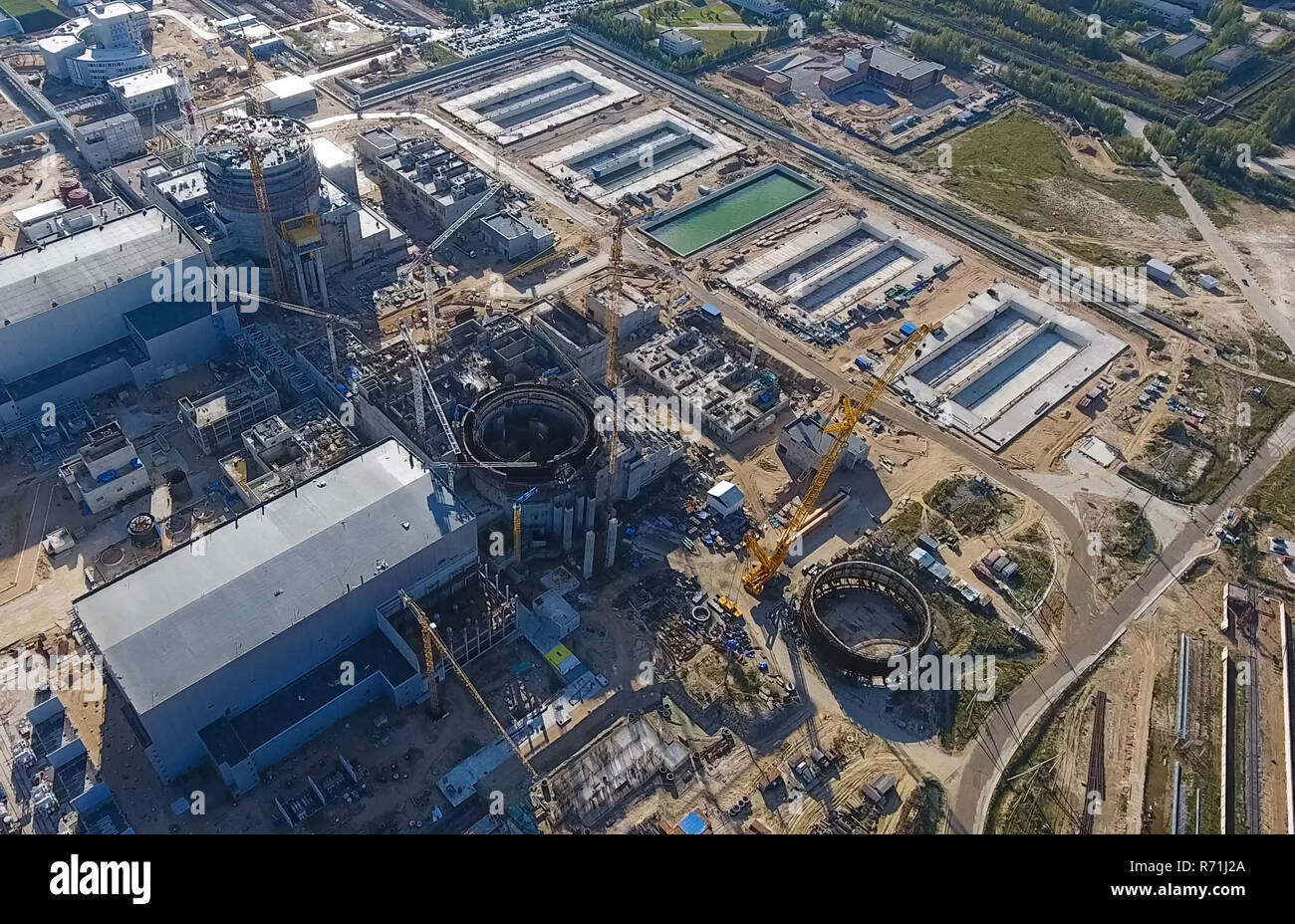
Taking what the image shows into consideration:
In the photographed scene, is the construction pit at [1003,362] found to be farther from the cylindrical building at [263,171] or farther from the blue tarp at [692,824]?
the cylindrical building at [263,171]

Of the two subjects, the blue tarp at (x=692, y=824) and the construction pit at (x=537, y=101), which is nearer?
the blue tarp at (x=692, y=824)

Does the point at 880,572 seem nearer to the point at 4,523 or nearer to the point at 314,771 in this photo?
the point at 314,771

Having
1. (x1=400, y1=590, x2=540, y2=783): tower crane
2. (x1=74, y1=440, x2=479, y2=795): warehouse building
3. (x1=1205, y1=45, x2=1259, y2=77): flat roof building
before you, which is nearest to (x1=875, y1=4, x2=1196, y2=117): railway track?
(x1=1205, y1=45, x2=1259, y2=77): flat roof building

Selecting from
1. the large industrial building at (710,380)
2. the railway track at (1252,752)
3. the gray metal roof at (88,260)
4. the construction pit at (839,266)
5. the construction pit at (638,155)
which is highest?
the gray metal roof at (88,260)

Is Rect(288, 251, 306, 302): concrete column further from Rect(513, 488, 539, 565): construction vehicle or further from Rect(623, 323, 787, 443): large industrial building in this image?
Rect(513, 488, 539, 565): construction vehicle

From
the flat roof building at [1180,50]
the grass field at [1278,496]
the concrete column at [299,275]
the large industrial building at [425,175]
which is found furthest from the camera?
the flat roof building at [1180,50]

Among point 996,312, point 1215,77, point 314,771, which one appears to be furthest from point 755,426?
point 1215,77

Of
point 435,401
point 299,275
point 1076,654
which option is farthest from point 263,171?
point 1076,654

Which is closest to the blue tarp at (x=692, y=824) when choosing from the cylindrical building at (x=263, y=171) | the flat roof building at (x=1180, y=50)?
the cylindrical building at (x=263, y=171)
